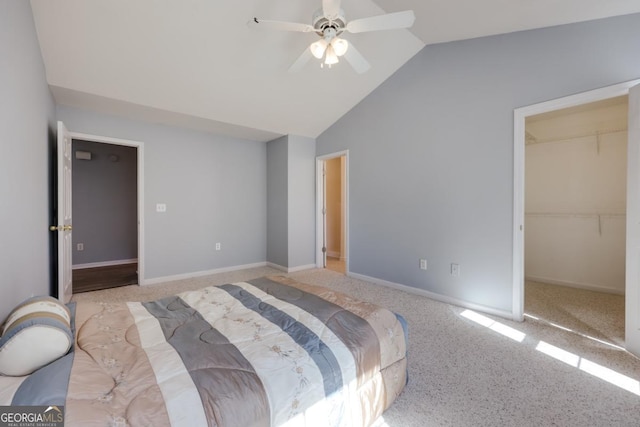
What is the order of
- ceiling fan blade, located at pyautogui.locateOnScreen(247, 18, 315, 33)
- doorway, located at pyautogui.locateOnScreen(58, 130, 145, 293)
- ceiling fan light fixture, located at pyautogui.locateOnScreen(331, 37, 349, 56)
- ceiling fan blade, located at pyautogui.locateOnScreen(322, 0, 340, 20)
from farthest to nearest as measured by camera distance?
1. doorway, located at pyautogui.locateOnScreen(58, 130, 145, 293)
2. ceiling fan light fixture, located at pyautogui.locateOnScreen(331, 37, 349, 56)
3. ceiling fan blade, located at pyautogui.locateOnScreen(247, 18, 315, 33)
4. ceiling fan blade, located at pyautogui.locateOnScreen(322, 0, 340, 20)

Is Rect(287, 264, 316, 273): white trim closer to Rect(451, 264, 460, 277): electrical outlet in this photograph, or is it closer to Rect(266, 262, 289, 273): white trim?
Rect(266, 262, 289, 273): white trim

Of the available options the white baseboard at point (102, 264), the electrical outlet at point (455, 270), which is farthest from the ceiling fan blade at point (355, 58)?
the white baseboard at point (102, 264)

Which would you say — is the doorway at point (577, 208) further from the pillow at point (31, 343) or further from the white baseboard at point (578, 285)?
the pillow at point (31, 343)

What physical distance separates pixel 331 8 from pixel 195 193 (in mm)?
3338

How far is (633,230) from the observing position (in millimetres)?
2037

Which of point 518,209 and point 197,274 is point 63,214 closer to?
point 197,274

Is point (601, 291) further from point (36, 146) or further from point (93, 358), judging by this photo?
point (36, 146)

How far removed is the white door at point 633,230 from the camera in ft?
6.60

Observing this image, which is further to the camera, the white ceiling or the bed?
the white ceiling

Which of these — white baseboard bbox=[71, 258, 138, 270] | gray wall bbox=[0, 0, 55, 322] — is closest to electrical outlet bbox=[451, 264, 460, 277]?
gray wall bbox=[0, 0, 55, 322]

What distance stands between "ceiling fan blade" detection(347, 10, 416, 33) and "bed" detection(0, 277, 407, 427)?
2.01 meters

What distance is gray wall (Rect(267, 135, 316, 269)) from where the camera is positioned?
4.54 metres

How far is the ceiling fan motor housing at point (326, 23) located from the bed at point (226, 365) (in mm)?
2056

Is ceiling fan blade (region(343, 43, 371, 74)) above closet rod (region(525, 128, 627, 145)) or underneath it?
above
